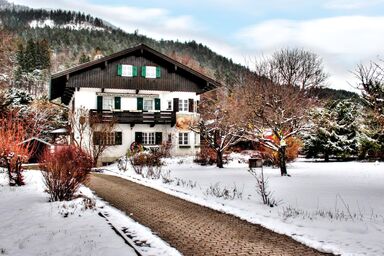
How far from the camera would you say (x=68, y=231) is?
7.54m

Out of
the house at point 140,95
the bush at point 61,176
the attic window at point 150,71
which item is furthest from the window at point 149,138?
the bush at point 61,176

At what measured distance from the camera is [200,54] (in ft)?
444

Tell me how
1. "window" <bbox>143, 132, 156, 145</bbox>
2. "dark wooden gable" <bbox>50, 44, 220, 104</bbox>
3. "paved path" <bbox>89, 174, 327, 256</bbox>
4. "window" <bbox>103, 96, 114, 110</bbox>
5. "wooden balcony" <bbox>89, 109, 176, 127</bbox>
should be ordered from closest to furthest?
1. "paved path" <bbox>89, 174, 327, 256</bbox>
2. "wooden balcony" <bbox>89, 109, 176, 127</bbox>
3. "dark wooden gable" <bbox>50, 44, 220, 104</bbox>
4. "window" <bbox>103, 96, 114, 110</bbox>
5. "window" <bbox>143, 132, 156, 145</bbox>

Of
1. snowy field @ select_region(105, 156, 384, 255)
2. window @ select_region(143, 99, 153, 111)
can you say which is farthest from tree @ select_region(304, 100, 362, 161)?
window @ select_region(143, 99, 153, 111)

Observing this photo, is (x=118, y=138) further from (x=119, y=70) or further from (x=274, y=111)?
(x=274, y=111)

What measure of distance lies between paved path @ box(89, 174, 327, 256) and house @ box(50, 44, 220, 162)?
2144 centimetres

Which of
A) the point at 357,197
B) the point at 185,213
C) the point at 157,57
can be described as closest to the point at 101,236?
the point at 185,213

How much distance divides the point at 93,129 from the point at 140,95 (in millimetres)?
7663

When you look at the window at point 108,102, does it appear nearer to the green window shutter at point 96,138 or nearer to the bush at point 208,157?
the green window shutter at point 96,138

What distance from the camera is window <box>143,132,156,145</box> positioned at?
34.5 m

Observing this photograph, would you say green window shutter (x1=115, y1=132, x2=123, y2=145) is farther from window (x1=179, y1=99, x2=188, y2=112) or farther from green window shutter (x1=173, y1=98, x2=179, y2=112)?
window (x1=179, y1=99, x2=188, y2=112)

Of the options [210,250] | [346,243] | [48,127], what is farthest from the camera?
[48,127]

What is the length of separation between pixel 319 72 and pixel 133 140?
19.7 metres

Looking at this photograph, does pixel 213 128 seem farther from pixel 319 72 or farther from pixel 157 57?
pixel 319 72
